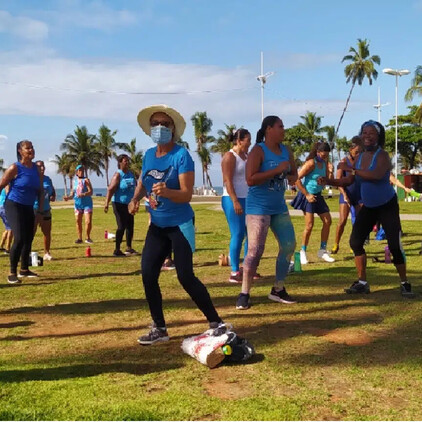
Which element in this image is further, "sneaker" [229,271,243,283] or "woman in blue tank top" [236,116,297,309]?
"sneaker" [229,271,243,283]

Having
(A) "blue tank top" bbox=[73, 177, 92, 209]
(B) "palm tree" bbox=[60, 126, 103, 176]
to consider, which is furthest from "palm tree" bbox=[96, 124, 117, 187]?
(A) "blue tank top" bbox=[73, 177, 92, 209]

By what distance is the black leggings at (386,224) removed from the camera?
658cm

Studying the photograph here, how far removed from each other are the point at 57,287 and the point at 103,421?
15.9 ft

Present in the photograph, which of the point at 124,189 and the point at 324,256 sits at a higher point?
the point at 124,189

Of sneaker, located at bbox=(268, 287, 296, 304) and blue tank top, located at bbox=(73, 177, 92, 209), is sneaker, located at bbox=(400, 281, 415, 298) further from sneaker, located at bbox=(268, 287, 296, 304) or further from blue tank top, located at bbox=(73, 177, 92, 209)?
blue tank top, located at bbox=(73, 177, 92, 209)

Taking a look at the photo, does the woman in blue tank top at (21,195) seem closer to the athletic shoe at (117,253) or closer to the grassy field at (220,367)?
the grassy field at (220,367)

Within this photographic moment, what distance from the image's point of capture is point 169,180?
4.72m

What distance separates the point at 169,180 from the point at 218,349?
1.45 m

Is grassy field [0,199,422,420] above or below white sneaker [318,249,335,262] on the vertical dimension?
above

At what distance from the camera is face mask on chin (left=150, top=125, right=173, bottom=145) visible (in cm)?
472

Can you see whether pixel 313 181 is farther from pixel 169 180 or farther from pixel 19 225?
pixel 169 180

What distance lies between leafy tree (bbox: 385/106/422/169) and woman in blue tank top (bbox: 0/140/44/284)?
2677 inches

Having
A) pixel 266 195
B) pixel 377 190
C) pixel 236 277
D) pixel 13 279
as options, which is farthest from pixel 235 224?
pixel 13 279

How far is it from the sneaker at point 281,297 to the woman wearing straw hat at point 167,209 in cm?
180
